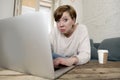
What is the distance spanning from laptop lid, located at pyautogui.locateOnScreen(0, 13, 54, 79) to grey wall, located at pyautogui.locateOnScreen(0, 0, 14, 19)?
4.71 ft

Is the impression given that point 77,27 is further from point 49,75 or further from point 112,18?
point 112,18

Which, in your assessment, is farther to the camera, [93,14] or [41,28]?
[93,14]

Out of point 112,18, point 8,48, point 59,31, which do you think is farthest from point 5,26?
point 112,18

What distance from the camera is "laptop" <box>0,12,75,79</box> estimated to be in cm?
55

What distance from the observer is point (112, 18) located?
2932mm

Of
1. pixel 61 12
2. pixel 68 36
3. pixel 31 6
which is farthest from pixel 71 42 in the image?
pixel 31 6

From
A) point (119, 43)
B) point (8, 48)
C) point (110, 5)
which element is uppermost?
point (110, 5)

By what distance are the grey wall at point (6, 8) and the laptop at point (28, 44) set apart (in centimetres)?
143

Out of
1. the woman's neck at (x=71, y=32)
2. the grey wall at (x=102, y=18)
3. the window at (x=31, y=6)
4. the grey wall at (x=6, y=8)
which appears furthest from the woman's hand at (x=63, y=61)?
the grey wall at (x=102, y=18)

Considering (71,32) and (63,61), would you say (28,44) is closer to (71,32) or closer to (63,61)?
(63,61)

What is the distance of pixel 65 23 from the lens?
48.4 inches

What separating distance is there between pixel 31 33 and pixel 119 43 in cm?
199

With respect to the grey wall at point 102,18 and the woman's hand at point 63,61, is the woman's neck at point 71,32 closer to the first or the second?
the woman's hand at point 63,61

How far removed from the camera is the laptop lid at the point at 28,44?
1.80ft
